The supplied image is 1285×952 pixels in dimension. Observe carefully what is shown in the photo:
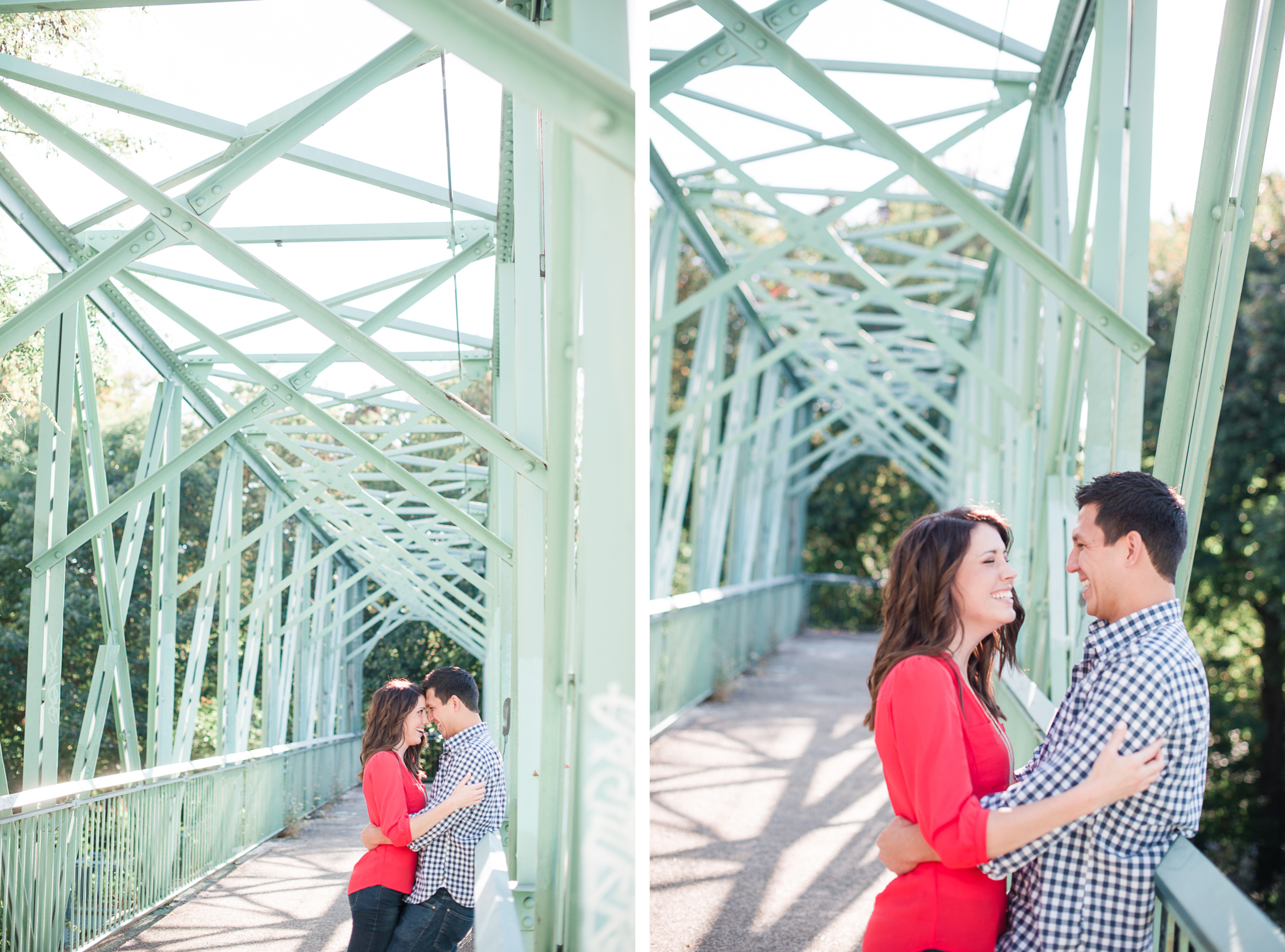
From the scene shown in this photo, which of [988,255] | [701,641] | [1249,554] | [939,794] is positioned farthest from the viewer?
[1249,554]

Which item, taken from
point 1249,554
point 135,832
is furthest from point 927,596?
point 1249,554

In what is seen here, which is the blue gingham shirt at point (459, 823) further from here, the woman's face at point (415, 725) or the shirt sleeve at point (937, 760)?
the shirt sleeve at point (937, 760)

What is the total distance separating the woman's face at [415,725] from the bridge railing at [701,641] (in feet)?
17.3

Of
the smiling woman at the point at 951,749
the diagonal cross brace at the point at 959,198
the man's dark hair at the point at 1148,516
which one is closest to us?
the smiling woman at the point at 951,749

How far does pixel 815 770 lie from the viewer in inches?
324

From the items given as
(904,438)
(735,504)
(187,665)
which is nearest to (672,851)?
(187,665)

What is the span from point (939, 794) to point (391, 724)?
5.94 feet

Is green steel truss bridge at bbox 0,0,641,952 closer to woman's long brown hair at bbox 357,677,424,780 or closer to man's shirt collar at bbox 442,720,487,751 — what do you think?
man's shirt collar at bbox 442,720,487,751

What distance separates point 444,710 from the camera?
124 inches

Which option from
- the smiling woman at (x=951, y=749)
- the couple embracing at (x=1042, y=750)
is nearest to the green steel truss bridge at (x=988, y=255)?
the couple embracing at (x=1042, y=750)

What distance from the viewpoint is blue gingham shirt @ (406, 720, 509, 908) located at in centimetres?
299

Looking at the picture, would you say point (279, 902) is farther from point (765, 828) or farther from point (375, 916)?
point (765, 828)

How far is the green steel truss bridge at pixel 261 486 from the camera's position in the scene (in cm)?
338

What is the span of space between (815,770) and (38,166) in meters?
6.53
